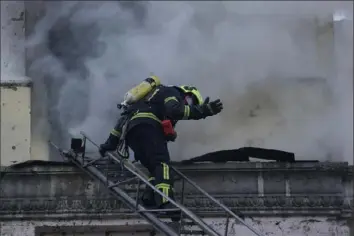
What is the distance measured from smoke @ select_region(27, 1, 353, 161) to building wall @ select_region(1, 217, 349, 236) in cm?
183

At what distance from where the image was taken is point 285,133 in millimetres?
10070

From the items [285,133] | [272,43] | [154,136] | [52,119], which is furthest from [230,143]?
[154,136]

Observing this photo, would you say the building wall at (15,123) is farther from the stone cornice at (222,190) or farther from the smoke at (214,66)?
the stone cornice at (222,190)

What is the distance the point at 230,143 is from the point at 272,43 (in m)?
1.35

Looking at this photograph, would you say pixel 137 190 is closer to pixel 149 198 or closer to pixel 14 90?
pixel 149 198

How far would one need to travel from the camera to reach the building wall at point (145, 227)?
291 inches

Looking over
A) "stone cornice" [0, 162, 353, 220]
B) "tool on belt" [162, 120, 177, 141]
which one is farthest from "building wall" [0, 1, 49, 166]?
"tool on belt" [162, 120, 177, 141]

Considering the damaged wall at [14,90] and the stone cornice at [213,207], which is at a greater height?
the damaged wall at [14,90]

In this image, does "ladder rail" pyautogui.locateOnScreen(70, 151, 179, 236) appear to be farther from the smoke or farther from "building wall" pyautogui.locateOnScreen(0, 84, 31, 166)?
the smoke

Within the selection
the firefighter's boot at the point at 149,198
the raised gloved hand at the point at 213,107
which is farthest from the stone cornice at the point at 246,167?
the raised gloved hand at the point at 213,107

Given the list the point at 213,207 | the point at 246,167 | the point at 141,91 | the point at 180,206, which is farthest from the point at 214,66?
the point at 180,206

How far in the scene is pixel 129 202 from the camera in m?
6.25

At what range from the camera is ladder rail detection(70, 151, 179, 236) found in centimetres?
596

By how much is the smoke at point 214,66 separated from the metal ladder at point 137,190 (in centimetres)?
215
